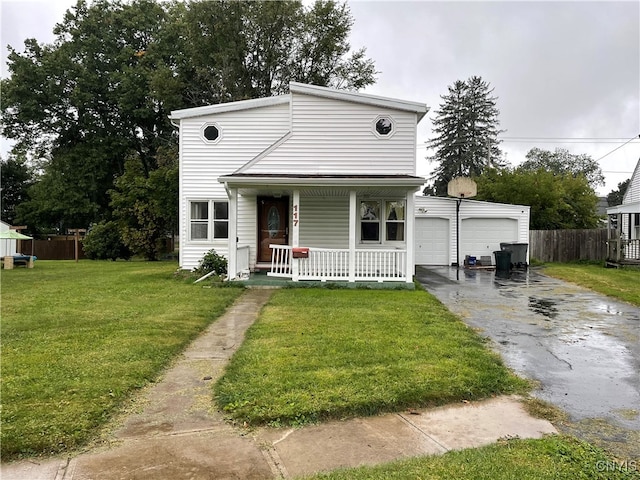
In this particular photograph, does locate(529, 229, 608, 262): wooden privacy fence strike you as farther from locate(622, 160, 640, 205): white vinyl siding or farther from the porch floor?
the porch floor

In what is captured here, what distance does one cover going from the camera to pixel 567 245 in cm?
2269

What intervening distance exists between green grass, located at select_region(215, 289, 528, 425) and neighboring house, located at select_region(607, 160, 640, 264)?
1587 centimetres

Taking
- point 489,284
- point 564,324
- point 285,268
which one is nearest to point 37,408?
point 564,324

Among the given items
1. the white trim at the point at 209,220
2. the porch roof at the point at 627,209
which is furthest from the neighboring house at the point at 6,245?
the porch roof at the point at 627,209

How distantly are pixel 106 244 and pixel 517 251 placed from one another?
22196 millimetres

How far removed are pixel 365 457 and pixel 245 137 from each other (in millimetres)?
12882

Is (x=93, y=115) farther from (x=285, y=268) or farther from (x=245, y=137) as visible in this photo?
(x=285, y=268)

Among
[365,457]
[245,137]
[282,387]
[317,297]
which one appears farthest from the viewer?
[245,137]

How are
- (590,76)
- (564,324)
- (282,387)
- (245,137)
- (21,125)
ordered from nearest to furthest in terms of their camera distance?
(282,387)
(564,324)
(245,137)
(590,76)
(21,125)

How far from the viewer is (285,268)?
13414 mm

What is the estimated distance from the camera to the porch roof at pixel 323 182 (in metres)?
11.9

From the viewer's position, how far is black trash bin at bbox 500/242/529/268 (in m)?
19.2

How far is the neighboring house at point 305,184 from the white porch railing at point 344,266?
29 mm

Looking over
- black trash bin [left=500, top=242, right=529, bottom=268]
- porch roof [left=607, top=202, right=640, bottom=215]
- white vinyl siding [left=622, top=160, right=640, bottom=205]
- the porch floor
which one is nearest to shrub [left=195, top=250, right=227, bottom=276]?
the porch floor
